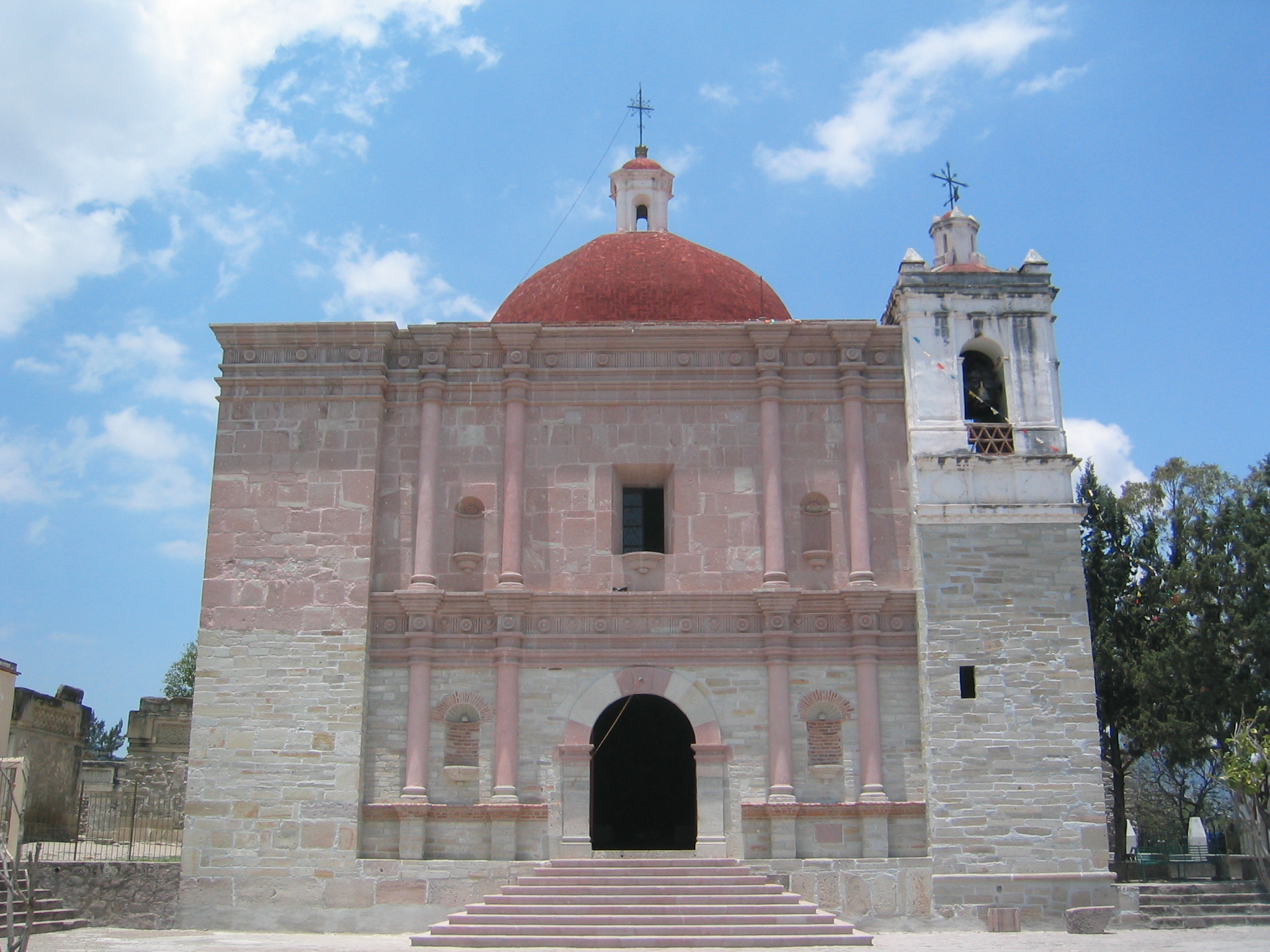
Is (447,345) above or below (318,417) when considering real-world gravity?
above

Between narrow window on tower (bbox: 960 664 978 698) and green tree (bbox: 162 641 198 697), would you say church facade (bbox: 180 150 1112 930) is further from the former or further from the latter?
green tree (bbox: 162 641 198 697)

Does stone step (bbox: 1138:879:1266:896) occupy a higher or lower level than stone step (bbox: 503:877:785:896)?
lower

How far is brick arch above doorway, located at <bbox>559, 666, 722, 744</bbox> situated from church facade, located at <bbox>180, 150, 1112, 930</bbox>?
38 mm

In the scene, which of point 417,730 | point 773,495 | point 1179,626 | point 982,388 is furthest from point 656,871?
point 1179,626

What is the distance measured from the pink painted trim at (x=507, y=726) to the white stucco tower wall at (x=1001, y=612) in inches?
194

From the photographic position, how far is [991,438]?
51.4 ft

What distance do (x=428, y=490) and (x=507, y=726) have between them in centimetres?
318

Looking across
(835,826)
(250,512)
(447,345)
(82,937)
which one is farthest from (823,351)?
(82,937)

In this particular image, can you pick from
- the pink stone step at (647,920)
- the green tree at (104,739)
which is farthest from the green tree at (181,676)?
the pink stone step at (647,920)

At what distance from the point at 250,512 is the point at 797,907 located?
27.0ft

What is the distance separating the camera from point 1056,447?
50.5ft

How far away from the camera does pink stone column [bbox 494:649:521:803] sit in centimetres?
1441

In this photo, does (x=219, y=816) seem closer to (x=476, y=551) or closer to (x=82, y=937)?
(x=82, y=937)

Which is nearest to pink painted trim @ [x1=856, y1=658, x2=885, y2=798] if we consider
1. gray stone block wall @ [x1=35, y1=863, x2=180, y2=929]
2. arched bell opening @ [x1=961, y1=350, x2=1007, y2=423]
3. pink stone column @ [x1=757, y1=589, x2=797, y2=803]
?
pink stone column @ [x1=757, y1=589, x2=797, y2=803]
